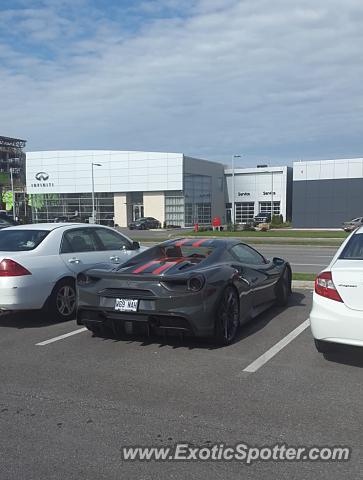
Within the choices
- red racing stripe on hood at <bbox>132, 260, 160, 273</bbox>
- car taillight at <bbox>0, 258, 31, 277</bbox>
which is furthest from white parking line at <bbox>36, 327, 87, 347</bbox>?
red racing stripe on hood at <bbox>132, 260, 160, 273</bbox>

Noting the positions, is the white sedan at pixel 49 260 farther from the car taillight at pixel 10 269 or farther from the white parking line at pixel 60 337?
the white parking line at pixel 60 337

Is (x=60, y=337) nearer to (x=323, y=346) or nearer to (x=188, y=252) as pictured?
(x=188, y=252)

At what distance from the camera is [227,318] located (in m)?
6.07

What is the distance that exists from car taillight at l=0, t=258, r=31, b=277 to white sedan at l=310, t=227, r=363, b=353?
158 inches

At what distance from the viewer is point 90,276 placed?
6270 mm

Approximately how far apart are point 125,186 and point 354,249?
62.8m

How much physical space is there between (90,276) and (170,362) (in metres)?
1.60

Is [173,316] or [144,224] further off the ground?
[173,316]

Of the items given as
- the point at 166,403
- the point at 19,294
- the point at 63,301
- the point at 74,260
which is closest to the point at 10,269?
the point at 19,294

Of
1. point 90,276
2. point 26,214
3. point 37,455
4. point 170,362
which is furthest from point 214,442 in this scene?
point 26,214

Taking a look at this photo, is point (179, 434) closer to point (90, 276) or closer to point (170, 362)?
point (170, 362)

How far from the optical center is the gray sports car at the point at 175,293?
568 cm

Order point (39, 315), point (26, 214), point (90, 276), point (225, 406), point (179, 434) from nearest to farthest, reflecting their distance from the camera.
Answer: point (179, 434), point (225, 406), point (90, 276), point (39, 315), point (26, 214)

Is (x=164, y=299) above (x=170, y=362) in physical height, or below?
above
